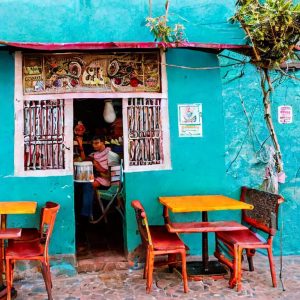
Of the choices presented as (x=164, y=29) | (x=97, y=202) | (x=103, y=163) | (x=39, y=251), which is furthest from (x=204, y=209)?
(x=97, y=202)

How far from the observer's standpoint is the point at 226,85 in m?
6.21

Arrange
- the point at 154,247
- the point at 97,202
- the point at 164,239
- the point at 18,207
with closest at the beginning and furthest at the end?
1. the point at 154,247
2. the point at 18,207
3. the point at 164,239
4. the point at 97,202

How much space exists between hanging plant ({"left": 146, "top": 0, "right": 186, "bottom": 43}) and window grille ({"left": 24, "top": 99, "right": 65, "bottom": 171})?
5.34 ft

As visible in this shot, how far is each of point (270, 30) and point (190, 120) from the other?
1.65 metres

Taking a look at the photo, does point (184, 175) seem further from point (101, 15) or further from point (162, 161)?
point (101, 15)

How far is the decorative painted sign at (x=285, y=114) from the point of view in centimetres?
635

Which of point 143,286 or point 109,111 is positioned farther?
point 109,111

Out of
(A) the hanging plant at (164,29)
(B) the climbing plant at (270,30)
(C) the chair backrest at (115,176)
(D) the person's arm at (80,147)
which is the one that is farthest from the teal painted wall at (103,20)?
(C) the chair backrest at (115,176)

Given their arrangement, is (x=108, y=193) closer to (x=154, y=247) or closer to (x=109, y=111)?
(x=109, y=111)

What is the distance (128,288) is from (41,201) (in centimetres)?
172

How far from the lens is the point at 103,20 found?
19.9 feet

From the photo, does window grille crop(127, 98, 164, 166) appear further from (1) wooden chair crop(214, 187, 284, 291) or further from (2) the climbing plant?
(2) the climbing plant

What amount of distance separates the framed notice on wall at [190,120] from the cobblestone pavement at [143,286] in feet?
6.52

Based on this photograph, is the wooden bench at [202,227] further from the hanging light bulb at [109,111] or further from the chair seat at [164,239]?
the hanging light bulb at [109,111]
